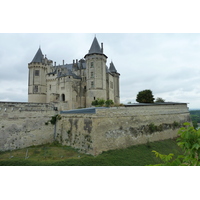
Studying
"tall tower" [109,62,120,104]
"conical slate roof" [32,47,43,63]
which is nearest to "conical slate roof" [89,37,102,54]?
"tall tower" [109,62,120,104]

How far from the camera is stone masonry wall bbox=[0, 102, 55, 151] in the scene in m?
17.6

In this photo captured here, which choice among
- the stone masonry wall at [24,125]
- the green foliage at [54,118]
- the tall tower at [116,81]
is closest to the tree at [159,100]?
the tall tower at [116,81]

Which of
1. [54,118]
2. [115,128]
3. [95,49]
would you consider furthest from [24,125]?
[95,49]

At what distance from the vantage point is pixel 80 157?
14.2 meters

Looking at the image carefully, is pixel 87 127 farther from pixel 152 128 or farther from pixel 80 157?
pixel 152 128

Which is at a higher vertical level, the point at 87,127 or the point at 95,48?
the point at 95,48

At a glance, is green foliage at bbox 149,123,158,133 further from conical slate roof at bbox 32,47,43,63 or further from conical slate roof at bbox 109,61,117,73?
conical slate roof at bbox 32,47,43,63

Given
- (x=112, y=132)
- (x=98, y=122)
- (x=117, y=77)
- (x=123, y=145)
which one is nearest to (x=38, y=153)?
(x=98, y=122)

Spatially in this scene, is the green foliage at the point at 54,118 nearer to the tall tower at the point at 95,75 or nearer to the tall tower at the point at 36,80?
the tall tower at the point at 95,75

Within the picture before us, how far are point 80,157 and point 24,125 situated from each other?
982cm

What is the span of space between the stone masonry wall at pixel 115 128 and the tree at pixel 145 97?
8364mm

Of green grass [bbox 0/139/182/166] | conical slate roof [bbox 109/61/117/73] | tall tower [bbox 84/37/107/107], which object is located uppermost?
conical slate roof [bbox 109/61/117/73]

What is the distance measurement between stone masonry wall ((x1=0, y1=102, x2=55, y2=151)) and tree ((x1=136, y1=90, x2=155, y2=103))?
19.5m

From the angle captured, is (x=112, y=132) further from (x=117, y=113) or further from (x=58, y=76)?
(x=58, y=76)
